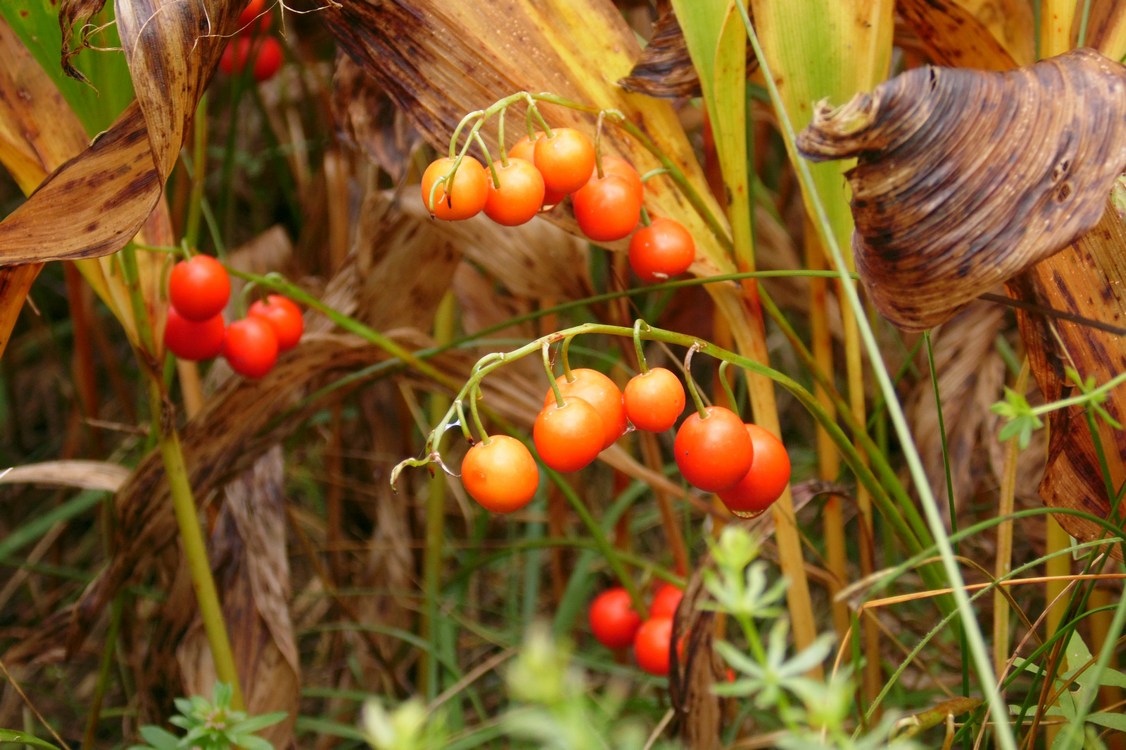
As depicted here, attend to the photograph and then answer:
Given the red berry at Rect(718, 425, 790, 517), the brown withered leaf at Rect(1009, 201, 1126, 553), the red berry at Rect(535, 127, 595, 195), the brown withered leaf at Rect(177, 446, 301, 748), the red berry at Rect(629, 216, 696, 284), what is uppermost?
the red berry at Rect(535, 127, 595, 195)

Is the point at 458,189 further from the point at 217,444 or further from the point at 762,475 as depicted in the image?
the point at 217,444

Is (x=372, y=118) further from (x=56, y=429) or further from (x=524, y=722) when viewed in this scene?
(x=56, y=429)

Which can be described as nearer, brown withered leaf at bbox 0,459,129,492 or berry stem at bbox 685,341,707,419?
berry stem at bbox 685,341,707,419

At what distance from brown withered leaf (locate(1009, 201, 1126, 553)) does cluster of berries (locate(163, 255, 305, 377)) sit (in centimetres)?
74

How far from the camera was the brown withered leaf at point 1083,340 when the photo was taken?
0.86 meters

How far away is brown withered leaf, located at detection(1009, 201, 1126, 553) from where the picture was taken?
861mm

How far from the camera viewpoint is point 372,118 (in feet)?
4.44

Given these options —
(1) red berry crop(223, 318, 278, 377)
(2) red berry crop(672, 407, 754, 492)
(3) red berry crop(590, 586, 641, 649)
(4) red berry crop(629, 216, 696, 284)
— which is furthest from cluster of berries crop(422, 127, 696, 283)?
(3) red berry crop(590, 586, 641, 649)

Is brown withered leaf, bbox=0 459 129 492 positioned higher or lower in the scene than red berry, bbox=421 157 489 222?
lower

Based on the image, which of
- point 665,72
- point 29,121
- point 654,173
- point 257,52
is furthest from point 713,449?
point 257,52

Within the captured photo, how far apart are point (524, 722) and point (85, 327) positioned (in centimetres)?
163

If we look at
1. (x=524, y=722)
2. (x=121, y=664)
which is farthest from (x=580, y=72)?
(x=121, y=664)

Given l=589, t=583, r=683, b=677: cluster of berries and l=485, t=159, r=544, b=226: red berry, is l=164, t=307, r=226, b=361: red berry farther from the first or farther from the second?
l=589, t=583, r=683, b=677: cluster of berries

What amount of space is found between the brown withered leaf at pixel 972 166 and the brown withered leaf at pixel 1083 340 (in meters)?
0.17
